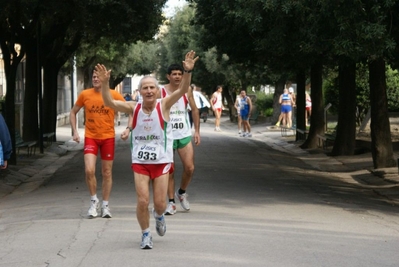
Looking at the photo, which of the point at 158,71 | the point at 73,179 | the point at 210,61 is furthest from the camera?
the point at 158,71

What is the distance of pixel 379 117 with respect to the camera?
1809 cm

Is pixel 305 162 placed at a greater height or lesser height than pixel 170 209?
lesser

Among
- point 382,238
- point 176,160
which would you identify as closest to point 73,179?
point 176,160

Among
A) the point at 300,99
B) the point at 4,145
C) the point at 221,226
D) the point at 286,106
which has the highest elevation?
the point at 300,99

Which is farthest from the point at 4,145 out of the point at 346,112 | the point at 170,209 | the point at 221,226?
the point at 346,112

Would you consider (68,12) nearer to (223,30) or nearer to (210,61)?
(223,30)

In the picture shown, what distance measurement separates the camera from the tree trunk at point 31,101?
25.8 meters

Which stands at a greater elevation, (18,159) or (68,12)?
(68,12)

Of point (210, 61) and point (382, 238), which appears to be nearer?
point (382, 238)

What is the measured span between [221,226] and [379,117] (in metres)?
8.38

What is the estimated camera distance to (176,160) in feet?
69.4

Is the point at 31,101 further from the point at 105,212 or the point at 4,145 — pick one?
the point at 4,145

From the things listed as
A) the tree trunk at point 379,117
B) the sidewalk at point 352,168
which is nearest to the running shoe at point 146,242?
the sidewalk at point 352,168

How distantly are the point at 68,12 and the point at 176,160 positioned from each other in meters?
4.39
